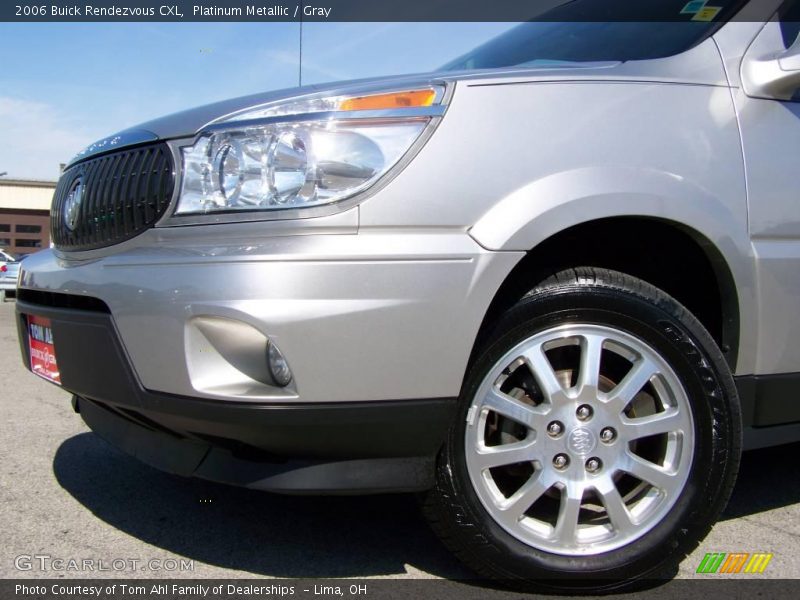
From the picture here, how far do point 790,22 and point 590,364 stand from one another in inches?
53.8

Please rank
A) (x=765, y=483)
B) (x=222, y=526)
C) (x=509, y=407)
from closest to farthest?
(x=509, y=407), (x=222, y=526), (x=765, y=483)

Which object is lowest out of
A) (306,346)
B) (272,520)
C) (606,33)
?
(272,520)

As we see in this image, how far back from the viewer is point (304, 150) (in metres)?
1.89

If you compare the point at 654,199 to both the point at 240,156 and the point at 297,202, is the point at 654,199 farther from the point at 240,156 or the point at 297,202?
the point at 240,156

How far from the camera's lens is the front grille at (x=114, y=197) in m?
2.02

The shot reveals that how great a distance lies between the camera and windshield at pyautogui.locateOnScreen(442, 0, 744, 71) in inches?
93.3

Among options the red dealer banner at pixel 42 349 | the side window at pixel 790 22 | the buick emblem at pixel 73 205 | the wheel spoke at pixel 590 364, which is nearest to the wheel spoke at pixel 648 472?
the wheel spoke at pixel 590 364

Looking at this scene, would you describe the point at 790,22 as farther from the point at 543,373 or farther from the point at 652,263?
the point at 543,373

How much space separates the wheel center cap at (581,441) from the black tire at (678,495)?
295 millimetres

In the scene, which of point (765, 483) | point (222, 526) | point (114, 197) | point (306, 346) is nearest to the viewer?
point (306, 346)

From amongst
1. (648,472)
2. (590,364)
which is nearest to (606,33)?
(590,364)

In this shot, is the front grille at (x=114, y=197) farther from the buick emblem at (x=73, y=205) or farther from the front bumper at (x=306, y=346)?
the front bumper at (x=306, y=346)

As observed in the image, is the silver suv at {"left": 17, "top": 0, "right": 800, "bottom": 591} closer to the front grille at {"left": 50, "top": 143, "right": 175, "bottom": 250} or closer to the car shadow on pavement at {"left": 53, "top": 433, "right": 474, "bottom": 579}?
the front grille at {"left": 50, "top": 143, "right": 175, "bottom": 250}

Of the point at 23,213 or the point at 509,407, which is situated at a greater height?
the point at 509,407
